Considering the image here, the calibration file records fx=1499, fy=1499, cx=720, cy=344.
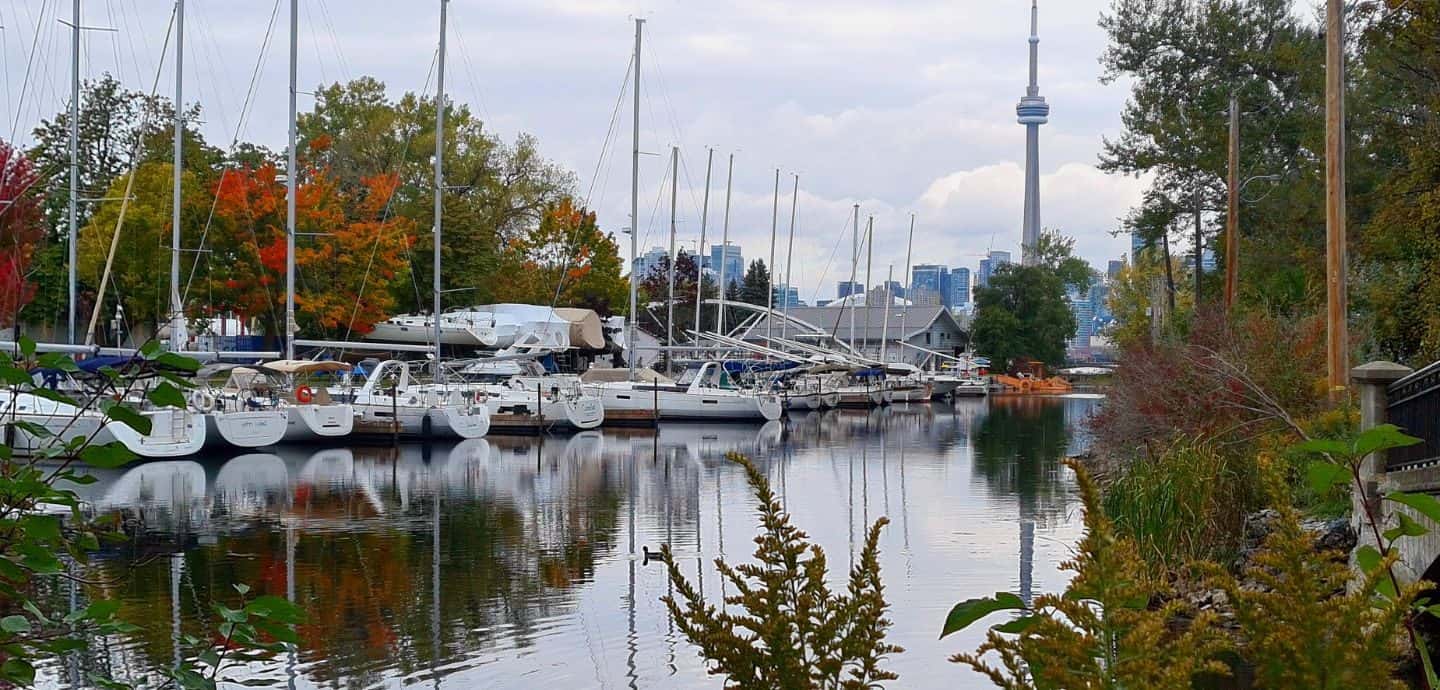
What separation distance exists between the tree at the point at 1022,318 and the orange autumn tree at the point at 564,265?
32500mm

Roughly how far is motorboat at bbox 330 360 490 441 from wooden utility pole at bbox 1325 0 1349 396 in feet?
103

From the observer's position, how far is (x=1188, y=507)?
17641 mm

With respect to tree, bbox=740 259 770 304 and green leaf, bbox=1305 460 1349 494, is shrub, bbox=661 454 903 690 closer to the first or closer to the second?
green leaf, bbox=1305 460 1349 494

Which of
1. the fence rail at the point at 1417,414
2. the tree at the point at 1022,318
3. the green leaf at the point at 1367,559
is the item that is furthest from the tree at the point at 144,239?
the tree at the point at 1022,318

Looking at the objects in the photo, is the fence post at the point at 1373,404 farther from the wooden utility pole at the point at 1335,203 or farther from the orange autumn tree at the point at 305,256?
the orange autumn tree at the point at 305,256

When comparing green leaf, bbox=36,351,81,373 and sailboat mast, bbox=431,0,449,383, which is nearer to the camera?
green leaf, bbox=36,351,81,373

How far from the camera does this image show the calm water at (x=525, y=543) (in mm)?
15555

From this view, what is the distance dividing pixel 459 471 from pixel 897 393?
47.2 m

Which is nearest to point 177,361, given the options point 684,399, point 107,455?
point 107,455

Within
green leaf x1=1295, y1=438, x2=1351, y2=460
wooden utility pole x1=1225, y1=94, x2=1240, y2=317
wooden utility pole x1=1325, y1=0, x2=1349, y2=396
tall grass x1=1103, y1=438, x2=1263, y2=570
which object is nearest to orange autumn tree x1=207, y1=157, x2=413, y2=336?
wooden utility pole x1=1225, y1=94, x2=1240, y2=317

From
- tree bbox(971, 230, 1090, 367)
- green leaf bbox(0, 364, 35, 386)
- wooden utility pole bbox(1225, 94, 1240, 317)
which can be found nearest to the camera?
green leaf bbox(0, 364, 35, 386)

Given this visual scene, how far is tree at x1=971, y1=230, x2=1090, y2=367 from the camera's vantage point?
109625 millimetres

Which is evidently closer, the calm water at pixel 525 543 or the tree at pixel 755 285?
the calm water at pixel 525 543

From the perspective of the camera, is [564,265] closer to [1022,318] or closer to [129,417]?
[1022,318]
